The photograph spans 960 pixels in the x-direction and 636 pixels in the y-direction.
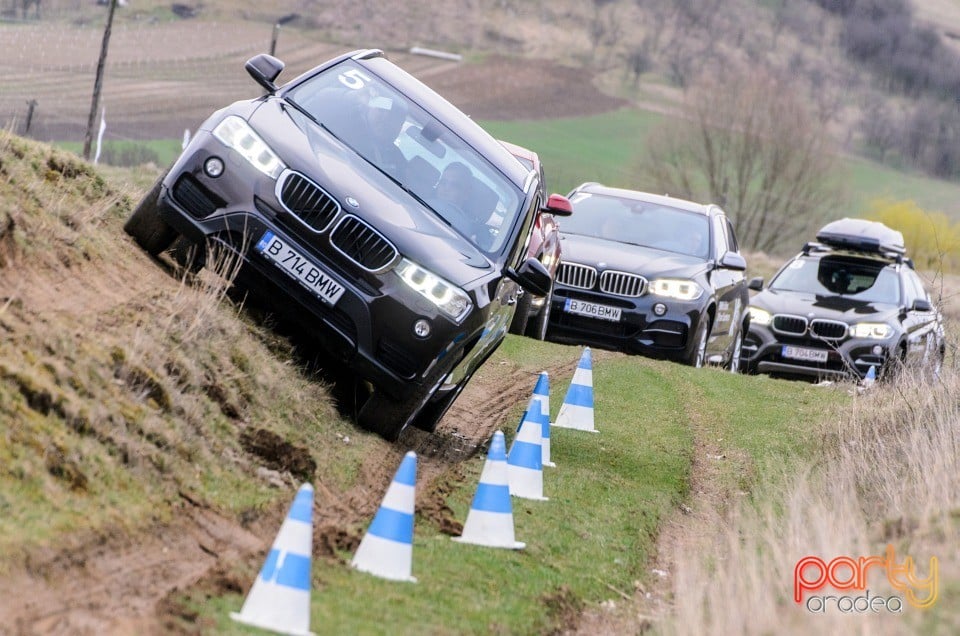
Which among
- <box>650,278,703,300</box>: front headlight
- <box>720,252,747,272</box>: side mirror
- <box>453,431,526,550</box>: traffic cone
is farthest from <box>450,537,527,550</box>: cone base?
<box>720,252,747,272</box>: side mirror

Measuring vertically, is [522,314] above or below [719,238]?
below

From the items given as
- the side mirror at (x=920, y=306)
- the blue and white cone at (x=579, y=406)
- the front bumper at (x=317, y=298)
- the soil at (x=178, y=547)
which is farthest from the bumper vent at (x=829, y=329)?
the front bumper at (x=317, y=298)

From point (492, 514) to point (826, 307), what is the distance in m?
12.4

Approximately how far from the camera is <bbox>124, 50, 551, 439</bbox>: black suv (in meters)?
8.51

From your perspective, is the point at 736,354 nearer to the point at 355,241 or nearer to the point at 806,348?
the point at 806,348

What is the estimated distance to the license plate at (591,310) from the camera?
50.6 ft

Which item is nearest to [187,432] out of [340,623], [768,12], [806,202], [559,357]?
[340,623]

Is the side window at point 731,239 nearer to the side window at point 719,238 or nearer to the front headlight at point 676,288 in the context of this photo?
the side window at point 719,238

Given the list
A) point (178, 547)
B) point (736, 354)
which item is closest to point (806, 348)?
point (736, 354)

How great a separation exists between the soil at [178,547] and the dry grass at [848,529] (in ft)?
2.55

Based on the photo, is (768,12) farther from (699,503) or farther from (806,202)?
(699,503)

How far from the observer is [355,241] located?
855cm

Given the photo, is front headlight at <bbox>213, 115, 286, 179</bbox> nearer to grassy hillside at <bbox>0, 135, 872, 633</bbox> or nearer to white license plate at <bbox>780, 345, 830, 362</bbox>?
grassy hillside at <bbox>0, 135, 872, 633</bbox>

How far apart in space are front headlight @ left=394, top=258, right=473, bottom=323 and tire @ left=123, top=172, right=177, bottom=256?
1592 millimetres
